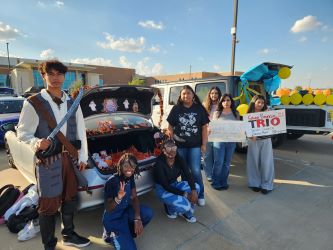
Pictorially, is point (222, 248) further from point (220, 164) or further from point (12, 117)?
point (12, 117)

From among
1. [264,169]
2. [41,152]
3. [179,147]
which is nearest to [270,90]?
[264,169]

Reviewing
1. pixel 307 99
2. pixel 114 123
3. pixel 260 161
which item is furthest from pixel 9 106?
pixel 307 99

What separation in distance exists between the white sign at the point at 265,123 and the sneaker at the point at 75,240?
9.15 feet

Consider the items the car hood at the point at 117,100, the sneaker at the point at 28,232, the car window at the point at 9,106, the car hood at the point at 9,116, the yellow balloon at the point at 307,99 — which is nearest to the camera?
the sneaker at the point at 28,232

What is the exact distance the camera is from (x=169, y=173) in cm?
314

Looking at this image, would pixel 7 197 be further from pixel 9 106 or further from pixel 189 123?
pixel 9 106

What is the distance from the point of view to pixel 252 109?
4047 millimetres

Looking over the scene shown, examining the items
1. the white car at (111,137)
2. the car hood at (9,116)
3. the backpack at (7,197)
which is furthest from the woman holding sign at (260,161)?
the car hood at (9,116)

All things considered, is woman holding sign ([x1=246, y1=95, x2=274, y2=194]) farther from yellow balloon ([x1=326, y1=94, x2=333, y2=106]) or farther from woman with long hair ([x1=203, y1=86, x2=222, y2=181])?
yellow balloon ([x1=326, y1=94, x2=333, y2=106])

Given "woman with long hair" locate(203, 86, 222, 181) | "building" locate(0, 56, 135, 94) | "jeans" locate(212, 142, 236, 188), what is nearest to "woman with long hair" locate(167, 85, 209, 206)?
"jeans" locate(212, 142, 236, 188)

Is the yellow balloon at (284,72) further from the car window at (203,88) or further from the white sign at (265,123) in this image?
the white sign at (265,123)

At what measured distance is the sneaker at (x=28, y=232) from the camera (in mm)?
2760

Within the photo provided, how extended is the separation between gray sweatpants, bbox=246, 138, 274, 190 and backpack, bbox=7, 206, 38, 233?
3.23 metres

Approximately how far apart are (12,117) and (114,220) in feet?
20.5
